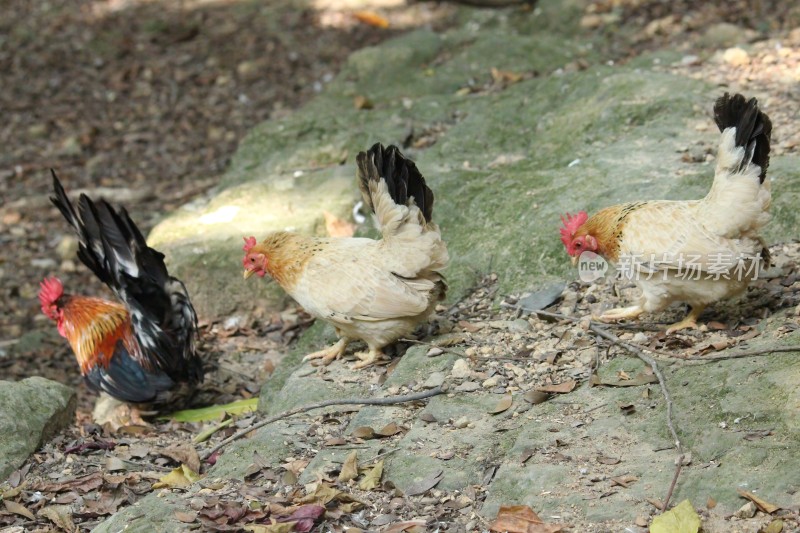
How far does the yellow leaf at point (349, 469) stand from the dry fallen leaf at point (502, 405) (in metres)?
0.72

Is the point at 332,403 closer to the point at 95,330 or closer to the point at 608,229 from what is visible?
the point at 608,229

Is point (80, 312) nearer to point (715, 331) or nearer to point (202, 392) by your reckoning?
point (202, 392)

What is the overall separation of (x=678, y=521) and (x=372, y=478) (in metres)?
1.33

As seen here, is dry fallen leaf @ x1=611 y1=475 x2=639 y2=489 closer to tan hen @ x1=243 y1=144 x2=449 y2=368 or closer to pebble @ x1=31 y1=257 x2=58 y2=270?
tan hen @ x1=243 y1=144 x2=449 y2=368

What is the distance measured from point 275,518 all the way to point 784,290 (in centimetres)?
299

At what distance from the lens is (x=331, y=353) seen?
5.44 metres

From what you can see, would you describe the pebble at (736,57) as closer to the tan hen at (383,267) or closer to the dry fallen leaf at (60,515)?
the tan hen at (383,267)

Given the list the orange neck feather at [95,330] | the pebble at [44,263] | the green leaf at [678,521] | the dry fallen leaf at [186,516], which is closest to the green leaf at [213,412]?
the orange neck feather at [95,330]

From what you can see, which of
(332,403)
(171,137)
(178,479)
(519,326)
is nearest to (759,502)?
(519,326)

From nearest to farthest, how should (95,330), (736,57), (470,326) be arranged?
(470,326) → (95,330) → (736,57)

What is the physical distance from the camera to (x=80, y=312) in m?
6.22

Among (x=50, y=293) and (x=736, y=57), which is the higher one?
(x=736, y=57)

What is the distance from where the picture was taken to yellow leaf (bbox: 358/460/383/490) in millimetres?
3959

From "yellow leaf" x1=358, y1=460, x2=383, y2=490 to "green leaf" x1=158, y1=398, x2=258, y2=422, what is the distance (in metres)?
1.84
